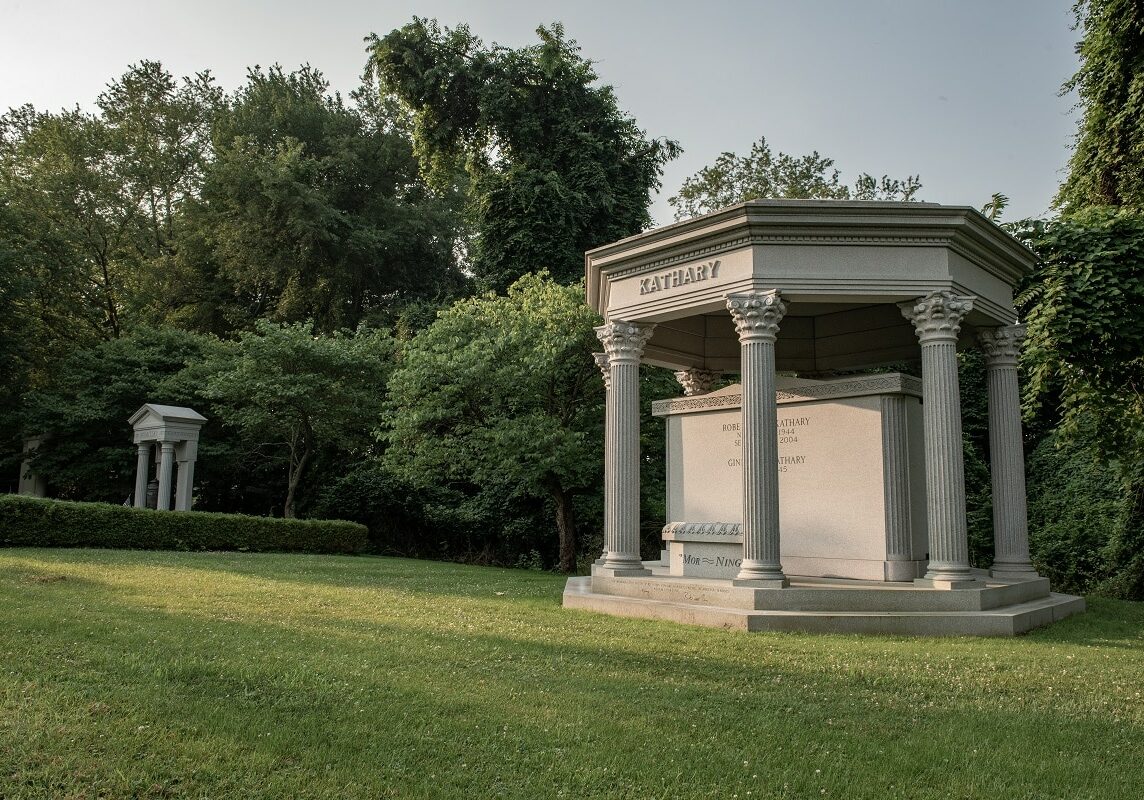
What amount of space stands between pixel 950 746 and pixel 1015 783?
58cm

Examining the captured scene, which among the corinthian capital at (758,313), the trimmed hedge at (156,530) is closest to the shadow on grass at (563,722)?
the corinthian capital at (758,313)

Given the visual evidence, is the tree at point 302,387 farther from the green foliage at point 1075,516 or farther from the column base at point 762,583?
the green foliage at point 1075,516

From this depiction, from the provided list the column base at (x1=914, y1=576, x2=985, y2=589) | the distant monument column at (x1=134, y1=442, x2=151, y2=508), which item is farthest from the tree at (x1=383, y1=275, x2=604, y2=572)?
the distant monument column at (x1=134, y1=442, x2=151, y2=508)

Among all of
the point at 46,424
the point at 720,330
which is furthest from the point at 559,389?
the point at 46,424

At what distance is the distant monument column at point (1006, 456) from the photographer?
13.0 metres

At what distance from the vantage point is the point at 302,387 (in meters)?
26.7

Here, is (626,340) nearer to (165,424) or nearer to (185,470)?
(165,424)

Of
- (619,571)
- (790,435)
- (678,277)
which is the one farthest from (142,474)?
(790,435)

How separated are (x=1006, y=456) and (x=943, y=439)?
2587 millimetres

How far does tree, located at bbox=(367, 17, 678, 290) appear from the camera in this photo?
30.9 metres

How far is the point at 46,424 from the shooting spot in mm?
28922

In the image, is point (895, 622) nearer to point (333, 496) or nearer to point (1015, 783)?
point (1015, 783)

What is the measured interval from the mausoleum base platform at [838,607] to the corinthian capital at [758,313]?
3.39 meters

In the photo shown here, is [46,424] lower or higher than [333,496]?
higher
